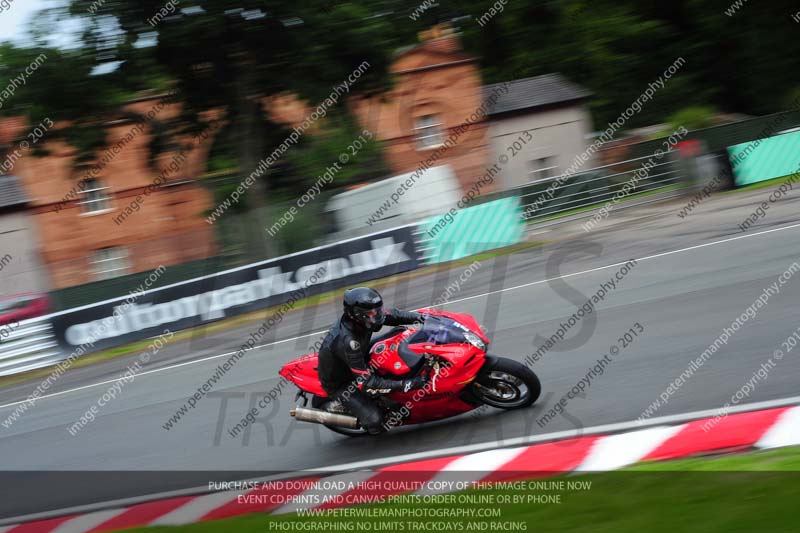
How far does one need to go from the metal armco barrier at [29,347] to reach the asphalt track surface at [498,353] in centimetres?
166

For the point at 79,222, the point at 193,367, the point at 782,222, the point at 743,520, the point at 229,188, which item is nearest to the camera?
the point at 743,520

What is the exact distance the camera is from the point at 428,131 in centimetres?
3741

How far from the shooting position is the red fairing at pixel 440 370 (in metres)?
7.93

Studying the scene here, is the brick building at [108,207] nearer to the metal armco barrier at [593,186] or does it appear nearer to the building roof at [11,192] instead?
the building roof at [11,192]

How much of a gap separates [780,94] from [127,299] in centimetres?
3042

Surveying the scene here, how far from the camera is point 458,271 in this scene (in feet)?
64.7

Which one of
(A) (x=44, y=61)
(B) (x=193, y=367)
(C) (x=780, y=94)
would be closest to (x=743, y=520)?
(B) (x=193, y=367)

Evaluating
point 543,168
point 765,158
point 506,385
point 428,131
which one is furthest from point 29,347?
point 543,168

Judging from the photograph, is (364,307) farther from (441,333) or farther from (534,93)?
(534,93)

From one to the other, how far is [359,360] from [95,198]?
2941cm

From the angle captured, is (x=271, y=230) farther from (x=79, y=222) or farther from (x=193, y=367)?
(x=79, y=222)

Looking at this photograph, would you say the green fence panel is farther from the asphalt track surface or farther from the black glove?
the black glove

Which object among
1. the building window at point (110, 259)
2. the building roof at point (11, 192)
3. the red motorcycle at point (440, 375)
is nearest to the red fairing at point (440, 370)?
the red motorcycle at point (440, 375)

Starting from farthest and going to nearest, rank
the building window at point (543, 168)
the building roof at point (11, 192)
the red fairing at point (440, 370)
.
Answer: the building window at point (543, 168), the building roof at point (11, 192), the red fairing at point (440, 370)
